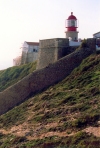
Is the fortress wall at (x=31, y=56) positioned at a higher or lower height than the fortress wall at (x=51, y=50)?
lower

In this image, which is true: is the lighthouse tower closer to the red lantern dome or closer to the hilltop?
the red lantern dome

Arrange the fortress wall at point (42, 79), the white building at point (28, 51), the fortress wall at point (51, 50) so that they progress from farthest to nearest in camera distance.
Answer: the white building at point (28, 51) → the fortress wall at point (51, 50) → the fortress wall at point (42, 79)

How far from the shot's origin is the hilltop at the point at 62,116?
572 inches

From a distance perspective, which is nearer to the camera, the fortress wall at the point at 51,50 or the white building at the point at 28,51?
the fortress wall at the point at 51,50

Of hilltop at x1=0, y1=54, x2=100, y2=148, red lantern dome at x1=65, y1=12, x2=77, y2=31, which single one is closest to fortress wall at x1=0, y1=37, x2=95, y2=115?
hilltop at x1=0, y1=54, x2=100, y2=148

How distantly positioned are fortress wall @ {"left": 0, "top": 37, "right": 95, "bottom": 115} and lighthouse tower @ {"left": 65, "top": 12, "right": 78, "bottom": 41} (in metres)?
9.58

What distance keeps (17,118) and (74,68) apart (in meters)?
6.18

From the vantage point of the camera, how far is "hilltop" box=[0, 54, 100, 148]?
1454cm

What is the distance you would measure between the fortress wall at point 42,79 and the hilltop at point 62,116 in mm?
803

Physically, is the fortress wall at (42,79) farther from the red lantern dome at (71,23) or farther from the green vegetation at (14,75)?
the red lantern dome at (71,23)

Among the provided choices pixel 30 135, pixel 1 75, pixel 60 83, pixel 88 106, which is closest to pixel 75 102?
pixel 88 106

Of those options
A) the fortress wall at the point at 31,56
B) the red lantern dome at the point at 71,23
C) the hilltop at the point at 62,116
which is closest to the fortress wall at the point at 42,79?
the hilltop at the point at 62,116

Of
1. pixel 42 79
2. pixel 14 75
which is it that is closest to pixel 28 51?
pixel 14 75

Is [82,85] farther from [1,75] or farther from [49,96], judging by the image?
[1,75]
